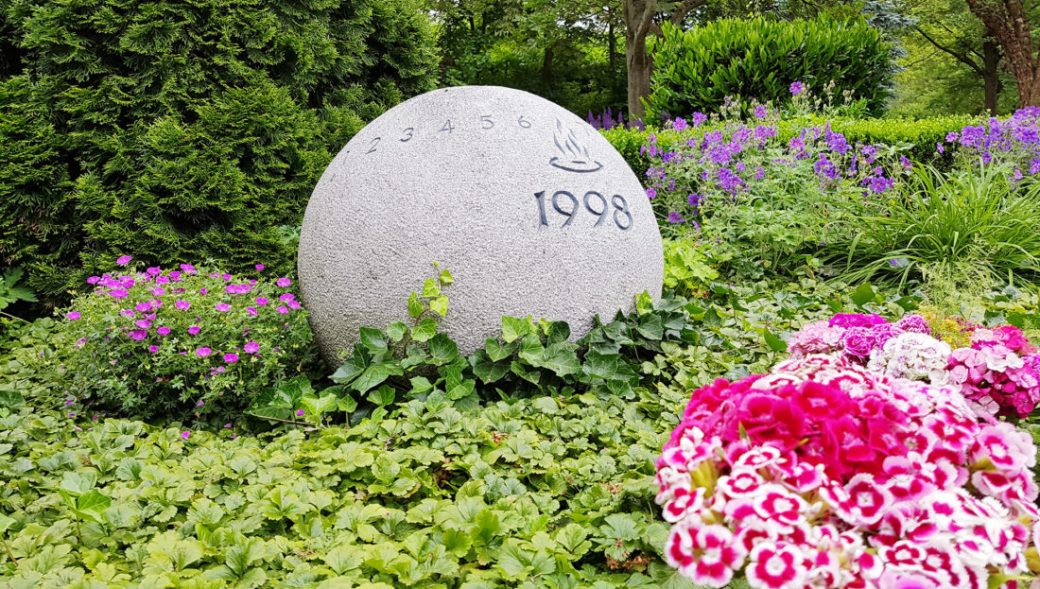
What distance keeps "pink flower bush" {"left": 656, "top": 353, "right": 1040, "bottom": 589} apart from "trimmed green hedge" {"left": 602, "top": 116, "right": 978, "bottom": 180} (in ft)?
15.2

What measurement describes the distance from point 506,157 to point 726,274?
2366 millimetres

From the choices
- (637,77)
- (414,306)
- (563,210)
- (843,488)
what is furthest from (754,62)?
(843,488)

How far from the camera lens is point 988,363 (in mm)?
2238

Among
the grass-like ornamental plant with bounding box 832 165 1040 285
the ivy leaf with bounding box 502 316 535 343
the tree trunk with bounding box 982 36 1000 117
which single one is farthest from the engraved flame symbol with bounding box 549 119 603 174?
the tree trunk with bounding box 982 36 1000 117

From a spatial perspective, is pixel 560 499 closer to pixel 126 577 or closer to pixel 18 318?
pixel 126 577

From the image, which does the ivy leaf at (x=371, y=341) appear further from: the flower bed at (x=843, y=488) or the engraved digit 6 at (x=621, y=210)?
the flower bed at (x=843, y=488)

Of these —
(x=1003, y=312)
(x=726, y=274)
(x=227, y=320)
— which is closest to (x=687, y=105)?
(x=726, y=274)

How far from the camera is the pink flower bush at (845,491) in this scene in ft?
4.19

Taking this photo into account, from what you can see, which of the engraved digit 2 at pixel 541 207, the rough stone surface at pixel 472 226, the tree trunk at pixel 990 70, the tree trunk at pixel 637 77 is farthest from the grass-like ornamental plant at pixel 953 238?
the tree trunk at pixel 990 70

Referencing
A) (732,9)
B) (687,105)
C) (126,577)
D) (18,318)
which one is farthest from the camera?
(732,9)

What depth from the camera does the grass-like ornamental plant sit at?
4.79 meters

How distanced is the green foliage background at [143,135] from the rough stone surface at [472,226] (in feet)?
3.49

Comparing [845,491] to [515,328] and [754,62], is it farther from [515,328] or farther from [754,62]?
[754,62]

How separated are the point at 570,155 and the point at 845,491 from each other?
2390mm
